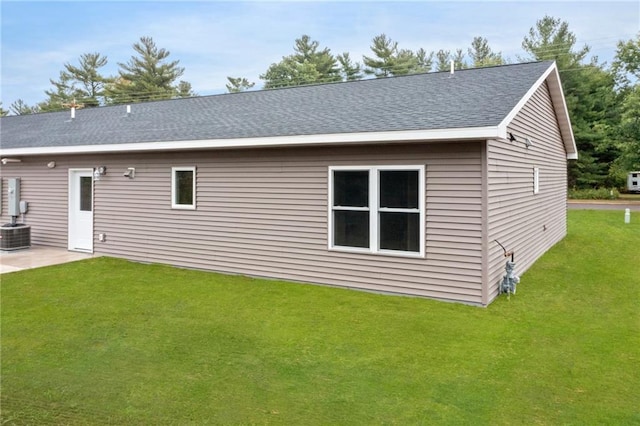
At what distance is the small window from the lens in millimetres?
8117

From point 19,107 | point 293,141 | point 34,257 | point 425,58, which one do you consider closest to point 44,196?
point 34,257

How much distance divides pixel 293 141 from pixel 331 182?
0.83m

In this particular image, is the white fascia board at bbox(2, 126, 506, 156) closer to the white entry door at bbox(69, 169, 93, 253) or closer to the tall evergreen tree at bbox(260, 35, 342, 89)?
the white entry door at bbox(69, 169, 93, 253)

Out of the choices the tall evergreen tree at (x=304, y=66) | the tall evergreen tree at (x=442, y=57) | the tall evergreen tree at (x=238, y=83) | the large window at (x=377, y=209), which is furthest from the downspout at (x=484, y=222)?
the tall evergreen tree at (x=238, y=83)

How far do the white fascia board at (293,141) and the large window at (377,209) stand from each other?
497 mm

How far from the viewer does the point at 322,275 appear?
6.89 metres

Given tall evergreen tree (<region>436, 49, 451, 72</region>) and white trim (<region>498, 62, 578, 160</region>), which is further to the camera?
tall evergreen tree (<region>436, 49, 451, 72</region>)

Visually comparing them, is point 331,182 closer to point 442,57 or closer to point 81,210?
point 81,210

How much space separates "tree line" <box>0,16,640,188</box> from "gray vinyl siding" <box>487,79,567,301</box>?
57.9ft

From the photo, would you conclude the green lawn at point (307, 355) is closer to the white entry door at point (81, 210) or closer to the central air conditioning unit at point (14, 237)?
the white entry door at point (81, 210)

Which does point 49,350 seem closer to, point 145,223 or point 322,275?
point 322,275

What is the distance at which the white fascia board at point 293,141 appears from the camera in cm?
546

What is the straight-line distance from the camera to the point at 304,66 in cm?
3272

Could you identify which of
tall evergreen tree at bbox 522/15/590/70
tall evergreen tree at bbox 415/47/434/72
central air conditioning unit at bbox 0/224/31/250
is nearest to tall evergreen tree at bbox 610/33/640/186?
tall evergreen tree at bbox 522/15/590/70
